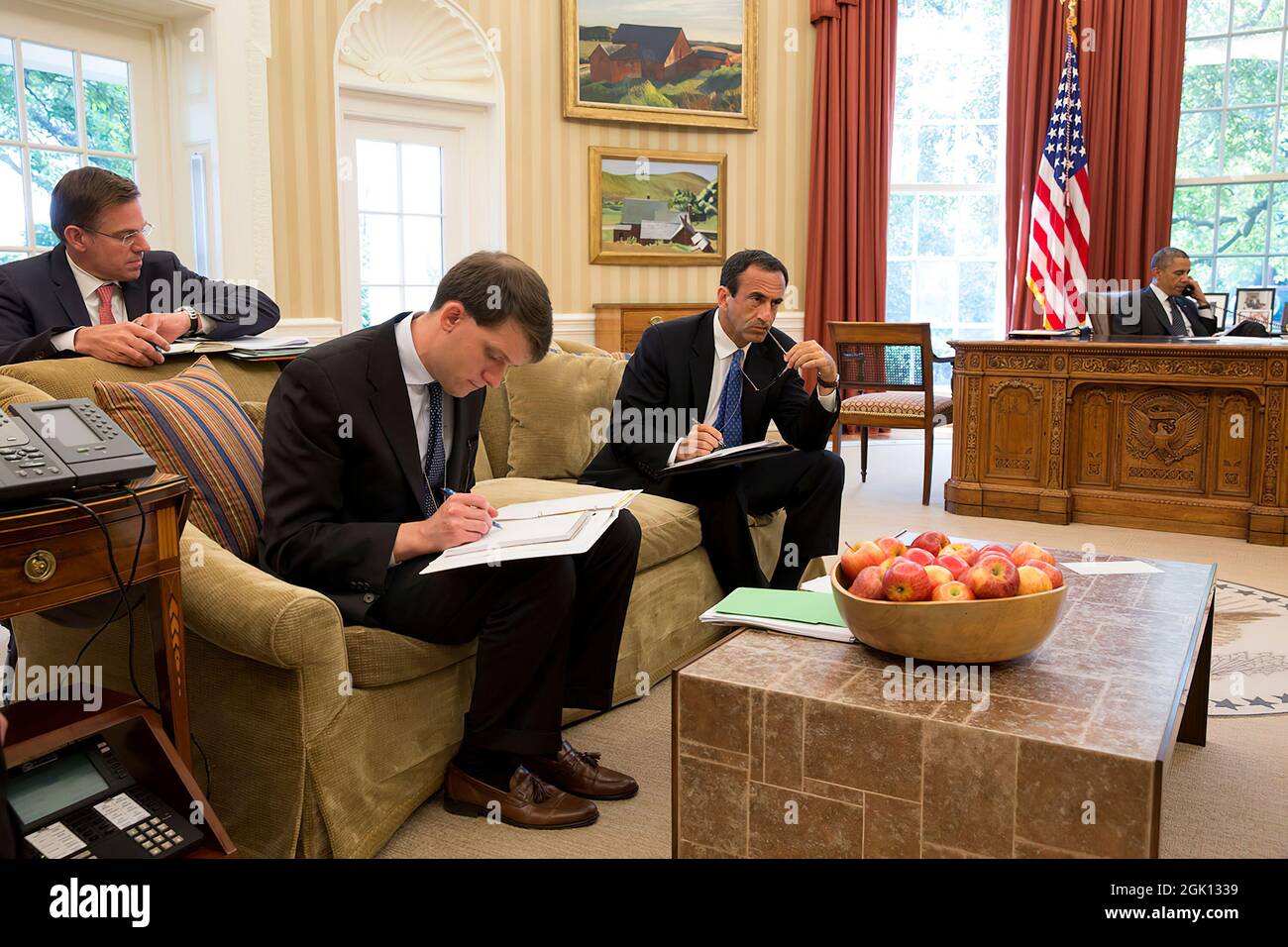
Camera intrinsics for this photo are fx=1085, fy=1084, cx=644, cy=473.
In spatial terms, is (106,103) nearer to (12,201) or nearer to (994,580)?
(12,201)

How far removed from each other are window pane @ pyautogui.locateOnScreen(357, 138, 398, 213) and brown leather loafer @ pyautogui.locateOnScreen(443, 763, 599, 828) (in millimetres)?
4666

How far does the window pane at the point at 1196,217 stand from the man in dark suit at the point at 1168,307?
3.86ft

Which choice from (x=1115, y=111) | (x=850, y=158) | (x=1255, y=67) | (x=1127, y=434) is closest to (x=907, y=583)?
(x=1127, y=434)

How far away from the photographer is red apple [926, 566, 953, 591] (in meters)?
1.85

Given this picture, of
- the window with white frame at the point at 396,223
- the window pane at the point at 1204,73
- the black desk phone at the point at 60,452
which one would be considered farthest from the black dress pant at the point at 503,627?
the window pane at the point at 1204,73

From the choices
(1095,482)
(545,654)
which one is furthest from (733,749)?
(1095,482)

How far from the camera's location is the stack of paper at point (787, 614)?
209 cm

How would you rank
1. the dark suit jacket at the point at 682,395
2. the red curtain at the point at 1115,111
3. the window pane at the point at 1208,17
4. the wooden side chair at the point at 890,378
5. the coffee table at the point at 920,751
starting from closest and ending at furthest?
the coffee table at the point at 920,751 → the dark suit jacket at the point at 682,395 → the wooden side chair at the point at 890,378 → the red curtain at the point at 1115,111 → the window pane at the point at 1208,17

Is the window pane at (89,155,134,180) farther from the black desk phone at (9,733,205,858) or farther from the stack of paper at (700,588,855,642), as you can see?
the stack of paper at (700,588,855,642)

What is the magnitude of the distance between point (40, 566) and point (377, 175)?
5120 millimetres

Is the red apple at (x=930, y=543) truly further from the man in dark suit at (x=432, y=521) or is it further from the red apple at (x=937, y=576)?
the man in dark suit at (x=432, y=521)

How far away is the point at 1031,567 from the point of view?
189cm

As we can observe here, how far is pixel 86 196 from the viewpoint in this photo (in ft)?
9.70
